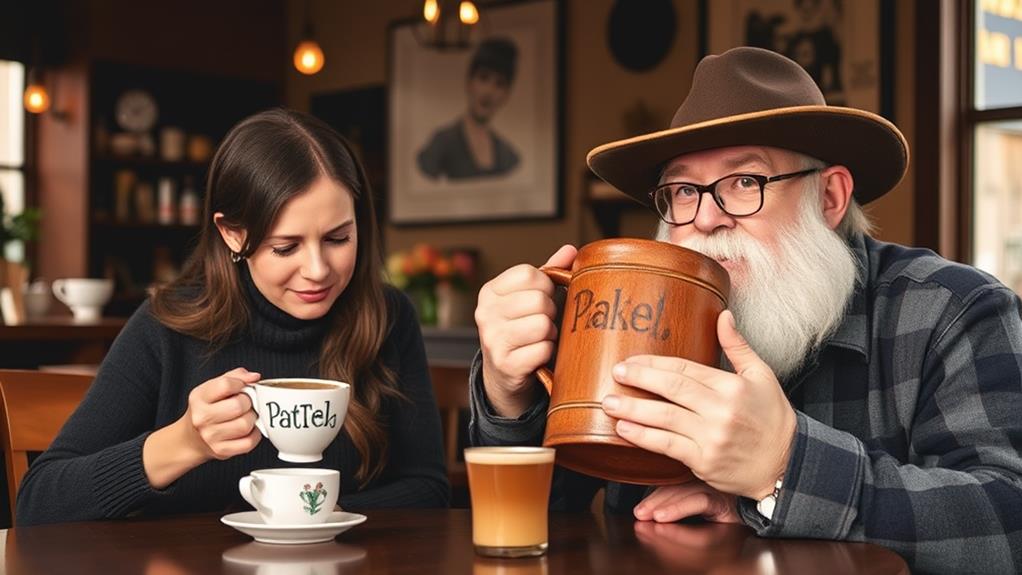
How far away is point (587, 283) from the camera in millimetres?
1244

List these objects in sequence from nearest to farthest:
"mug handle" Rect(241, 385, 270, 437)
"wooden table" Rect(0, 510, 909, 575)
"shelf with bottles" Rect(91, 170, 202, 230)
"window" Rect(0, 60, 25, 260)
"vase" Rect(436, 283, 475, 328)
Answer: "wooden table" Rect(0, 510, 909, 575), "mug handle" Rect(241, 385, 270, 437), "vase" Rect(436, 283, 475, 328), "window" Rect(0, 60, 25, 260), "shelf with bottles" Rect(91, 170, 202, 230)

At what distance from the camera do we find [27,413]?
1.88 m

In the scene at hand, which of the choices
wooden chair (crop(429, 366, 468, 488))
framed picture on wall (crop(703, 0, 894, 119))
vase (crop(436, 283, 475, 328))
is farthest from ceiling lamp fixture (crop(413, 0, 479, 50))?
wooden chair (crop(429, 366, 468, 488))

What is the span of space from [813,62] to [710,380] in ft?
14.4

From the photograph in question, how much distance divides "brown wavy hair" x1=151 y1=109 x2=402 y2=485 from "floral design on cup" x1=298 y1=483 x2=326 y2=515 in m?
0.57

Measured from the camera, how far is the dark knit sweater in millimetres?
1651

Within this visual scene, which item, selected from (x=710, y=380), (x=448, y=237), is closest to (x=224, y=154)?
(x=710, y=380)

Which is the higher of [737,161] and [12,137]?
[12,137]

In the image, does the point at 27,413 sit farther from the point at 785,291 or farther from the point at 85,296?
the point at 85,296

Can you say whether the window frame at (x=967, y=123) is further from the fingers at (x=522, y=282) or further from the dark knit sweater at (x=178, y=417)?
the fingers at (x=522, y=282)

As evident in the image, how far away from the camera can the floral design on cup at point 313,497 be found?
1306mm

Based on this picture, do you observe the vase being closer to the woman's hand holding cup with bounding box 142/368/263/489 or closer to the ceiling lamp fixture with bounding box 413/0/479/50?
the ceiling lamp fixture with bounding box 413/0/479/50

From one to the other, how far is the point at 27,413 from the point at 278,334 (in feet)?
1.32

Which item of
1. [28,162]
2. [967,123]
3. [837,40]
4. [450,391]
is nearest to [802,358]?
[450,391]
